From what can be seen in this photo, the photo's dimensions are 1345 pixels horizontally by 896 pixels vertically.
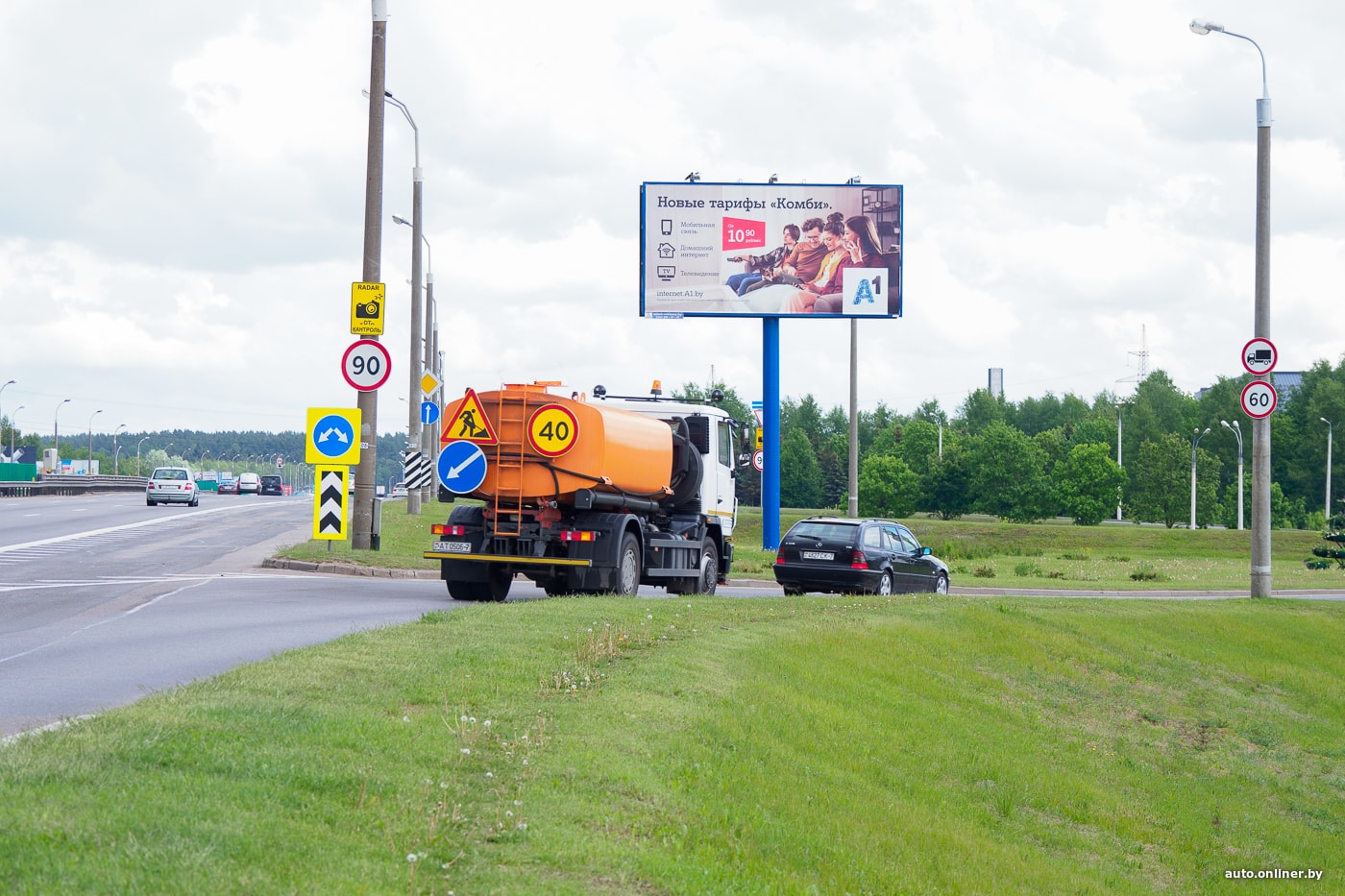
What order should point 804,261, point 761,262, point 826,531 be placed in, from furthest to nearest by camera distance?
point 804,261
point 761,262
point 826,531

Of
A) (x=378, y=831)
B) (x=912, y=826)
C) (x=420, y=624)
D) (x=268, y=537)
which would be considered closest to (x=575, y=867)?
(x=378, y=831)

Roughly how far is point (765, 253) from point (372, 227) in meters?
14.6

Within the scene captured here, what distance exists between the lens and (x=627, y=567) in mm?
18203

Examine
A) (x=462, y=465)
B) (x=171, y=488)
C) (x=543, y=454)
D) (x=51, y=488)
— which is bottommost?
(x=51, y=488)

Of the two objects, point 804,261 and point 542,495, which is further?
point 804,261

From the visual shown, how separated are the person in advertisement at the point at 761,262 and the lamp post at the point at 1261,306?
1637cm

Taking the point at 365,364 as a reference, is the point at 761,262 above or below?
above

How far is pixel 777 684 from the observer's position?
11125 millimetres

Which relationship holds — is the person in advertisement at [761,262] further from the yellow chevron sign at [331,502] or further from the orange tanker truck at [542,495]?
the yellow chevron sign at [331,502]

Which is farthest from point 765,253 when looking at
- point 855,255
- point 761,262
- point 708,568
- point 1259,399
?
point 1259,399

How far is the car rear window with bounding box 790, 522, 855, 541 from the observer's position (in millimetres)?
22594

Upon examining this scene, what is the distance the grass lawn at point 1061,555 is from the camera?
30.2m

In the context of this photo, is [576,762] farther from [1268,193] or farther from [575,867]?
[1268,193]

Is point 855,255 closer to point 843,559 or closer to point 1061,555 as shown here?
point 843,559
